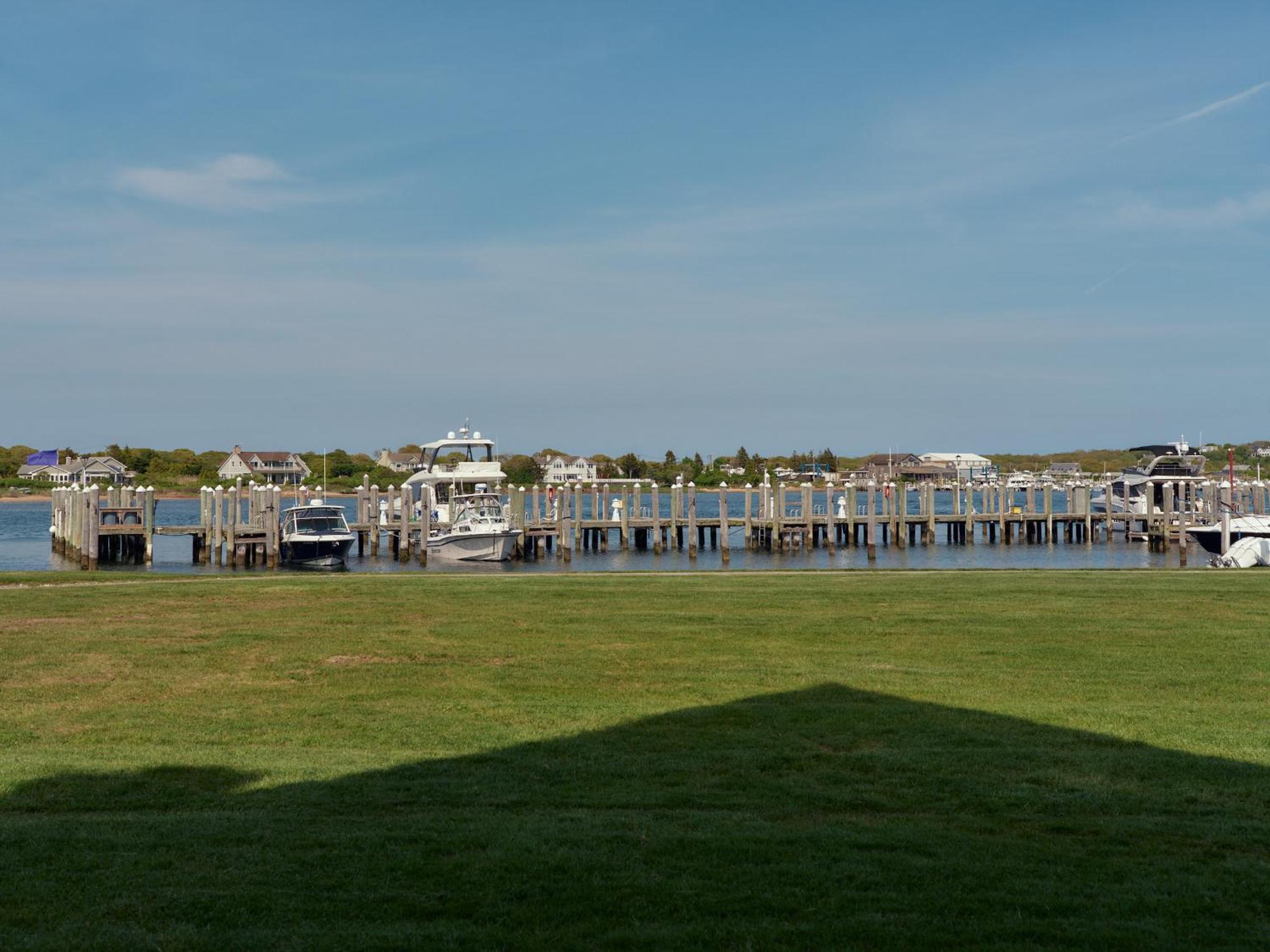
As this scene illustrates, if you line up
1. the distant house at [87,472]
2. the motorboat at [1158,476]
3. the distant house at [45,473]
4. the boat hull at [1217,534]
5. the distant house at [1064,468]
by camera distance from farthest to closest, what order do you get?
the distant house at [1064,468], the distant house at [45,473], the distant house at [87,472], the motorboat at [1158,476], the boat hull at [1217,534]

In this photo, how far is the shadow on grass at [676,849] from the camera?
606 centimetres

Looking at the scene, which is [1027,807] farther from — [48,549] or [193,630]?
[48,549]

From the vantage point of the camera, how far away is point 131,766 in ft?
31.9

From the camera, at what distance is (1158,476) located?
7044 cm

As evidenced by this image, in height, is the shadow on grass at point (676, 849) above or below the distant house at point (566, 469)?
below

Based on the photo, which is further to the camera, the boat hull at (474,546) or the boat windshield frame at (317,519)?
the boat windshield frame at (317,519)

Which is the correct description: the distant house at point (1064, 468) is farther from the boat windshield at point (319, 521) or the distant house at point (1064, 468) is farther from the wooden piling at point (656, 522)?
the boat windshield at point (319, 521)

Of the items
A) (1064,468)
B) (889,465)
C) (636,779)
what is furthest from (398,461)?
(636,779)

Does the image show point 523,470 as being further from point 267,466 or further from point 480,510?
point 480,510

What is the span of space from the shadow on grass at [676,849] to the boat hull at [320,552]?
133ft

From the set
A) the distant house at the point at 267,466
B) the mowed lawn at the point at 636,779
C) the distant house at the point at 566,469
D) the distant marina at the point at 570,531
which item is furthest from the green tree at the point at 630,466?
the mowed lawn at the point at 636,779

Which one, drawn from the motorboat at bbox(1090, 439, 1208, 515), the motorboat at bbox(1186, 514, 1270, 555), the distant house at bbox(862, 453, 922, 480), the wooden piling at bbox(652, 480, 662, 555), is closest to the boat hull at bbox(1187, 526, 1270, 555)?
the motorboat at bbox(1186, 514, 1270, 555)

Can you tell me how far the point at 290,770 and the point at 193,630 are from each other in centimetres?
791

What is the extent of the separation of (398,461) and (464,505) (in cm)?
10724
